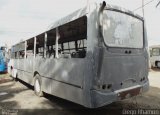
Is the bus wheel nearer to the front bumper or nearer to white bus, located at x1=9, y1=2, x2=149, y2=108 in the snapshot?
white bus, located at x1=9, y1=2, x2=149, y2=108

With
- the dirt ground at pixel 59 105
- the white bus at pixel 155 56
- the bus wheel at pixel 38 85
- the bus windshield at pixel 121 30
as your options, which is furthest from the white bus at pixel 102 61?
the white bus at pixel 155 56

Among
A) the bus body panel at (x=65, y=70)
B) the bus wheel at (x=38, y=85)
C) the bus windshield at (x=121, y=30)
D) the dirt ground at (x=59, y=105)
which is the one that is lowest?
the dirt ground at (x=59, y=105)

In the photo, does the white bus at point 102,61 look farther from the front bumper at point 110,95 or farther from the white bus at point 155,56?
the white bus at point 155,56

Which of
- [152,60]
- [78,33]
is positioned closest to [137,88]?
[78,33]

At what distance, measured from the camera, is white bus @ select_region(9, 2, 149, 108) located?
4480mm

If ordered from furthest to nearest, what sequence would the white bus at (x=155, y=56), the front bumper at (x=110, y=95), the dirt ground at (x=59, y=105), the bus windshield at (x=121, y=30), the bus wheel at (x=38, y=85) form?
the white bus at (x=155, y=56) → the bus wheel at (x=38, y=85) → the dirt ground at (x=59, y=105) → the bus windshield at (x=121, y=30) → the front bumper at (x=110, y=95)


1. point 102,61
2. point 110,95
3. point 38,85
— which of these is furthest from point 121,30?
point 38,85

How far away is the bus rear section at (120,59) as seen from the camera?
14.8 ft

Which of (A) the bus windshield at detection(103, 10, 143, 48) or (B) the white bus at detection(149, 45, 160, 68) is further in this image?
(B) the white bus at detection(149, 45, 160, 68)

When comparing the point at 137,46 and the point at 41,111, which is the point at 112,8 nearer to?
the point at 137,46

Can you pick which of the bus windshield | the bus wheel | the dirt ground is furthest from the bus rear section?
the bus wheel

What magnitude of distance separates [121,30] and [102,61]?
1145mm

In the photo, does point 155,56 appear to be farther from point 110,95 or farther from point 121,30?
point 110,95

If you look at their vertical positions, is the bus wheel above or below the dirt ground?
above
